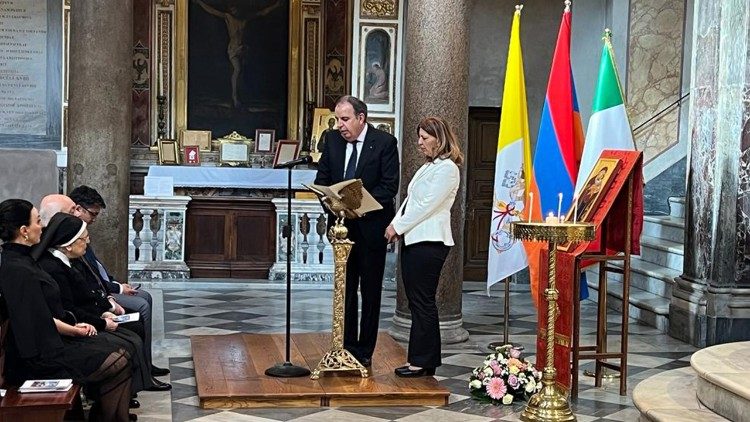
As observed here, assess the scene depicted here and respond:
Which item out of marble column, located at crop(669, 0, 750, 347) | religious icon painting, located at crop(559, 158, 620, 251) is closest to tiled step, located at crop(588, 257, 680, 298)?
marble column, located at crop(669, 0, 750, 347)

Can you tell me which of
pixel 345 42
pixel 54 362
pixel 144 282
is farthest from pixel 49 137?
pixel 54 362

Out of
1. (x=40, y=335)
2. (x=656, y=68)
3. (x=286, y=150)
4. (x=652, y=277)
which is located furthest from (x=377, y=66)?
(x=40, y=335)

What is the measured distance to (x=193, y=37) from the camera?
14.2 meters

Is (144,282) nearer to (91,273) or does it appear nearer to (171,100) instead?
(171,100)

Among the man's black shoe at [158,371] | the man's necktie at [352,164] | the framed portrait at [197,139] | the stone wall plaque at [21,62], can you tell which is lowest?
the man's black shoe at [158,371]

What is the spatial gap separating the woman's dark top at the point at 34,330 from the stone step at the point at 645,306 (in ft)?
18.0

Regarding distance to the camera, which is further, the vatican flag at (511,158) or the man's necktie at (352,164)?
the vatican flag at (511,158)

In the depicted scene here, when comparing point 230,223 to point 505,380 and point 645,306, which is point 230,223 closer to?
point 645,306

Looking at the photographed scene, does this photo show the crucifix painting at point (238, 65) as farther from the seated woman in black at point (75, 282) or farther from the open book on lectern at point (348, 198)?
the seated woman in black at point (75, 282)

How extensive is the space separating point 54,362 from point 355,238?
225cm

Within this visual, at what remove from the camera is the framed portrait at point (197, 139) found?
13.9 m

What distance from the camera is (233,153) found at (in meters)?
13.8

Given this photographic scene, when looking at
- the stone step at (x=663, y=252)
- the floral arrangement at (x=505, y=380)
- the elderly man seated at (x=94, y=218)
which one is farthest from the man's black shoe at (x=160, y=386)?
the stone step at (x=663, y=252)

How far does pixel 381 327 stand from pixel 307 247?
3.30 metres
